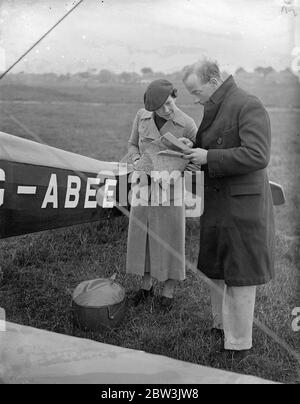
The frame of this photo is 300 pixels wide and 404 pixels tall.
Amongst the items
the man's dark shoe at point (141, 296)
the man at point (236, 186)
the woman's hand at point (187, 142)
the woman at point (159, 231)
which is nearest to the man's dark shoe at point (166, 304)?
the woman at point (159, 231)

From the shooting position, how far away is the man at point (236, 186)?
2184 mm

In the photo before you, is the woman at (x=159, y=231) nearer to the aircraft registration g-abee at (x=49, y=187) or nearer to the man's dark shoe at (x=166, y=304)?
the man's dark shoe at (x=166, y=304)

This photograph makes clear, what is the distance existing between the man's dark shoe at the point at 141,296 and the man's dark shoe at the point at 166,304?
0.40 ft

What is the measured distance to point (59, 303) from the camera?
10.4 ft

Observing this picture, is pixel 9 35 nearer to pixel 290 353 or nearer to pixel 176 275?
pixel 176 275

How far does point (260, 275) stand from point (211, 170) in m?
0.56

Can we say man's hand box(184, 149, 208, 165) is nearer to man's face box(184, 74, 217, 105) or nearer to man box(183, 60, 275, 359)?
man box(183, 60, 275, 359)

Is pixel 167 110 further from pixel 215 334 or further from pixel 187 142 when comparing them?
pixel 215 334

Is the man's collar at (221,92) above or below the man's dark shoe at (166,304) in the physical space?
above

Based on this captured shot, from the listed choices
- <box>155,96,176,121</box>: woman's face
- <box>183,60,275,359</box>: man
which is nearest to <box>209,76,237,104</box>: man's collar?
<box>183,60,275,359</box>: man

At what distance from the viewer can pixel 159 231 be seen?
9.93ft

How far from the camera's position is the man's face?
89.9 inches
